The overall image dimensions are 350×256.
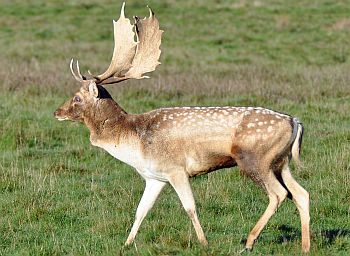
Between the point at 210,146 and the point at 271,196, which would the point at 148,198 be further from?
the point at 271,196

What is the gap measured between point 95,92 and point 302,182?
3279 millimetres

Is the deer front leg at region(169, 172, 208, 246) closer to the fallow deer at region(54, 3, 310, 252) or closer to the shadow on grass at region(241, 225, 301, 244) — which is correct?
the fallow deer at region(54, 3, 310, 252)

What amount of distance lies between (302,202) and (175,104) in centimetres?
837

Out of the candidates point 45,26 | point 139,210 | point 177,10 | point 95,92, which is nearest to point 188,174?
point 139,210

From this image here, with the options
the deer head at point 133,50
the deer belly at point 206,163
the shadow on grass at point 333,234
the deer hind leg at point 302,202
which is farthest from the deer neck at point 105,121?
the shadow on grass at point 333,234

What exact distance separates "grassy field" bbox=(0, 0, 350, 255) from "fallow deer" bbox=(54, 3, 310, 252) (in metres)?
0.41

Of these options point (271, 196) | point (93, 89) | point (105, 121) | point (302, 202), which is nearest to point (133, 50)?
point (93, 89)

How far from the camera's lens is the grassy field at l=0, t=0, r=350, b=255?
302 inches

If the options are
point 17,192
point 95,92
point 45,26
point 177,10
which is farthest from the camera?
point 177,10

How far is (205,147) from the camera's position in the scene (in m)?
6.98

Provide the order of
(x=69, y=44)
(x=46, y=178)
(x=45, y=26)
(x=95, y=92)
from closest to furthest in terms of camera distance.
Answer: (x=95, y=92)
(x=46, y=178)
(x=69, y=44)
(x=45, y=26)

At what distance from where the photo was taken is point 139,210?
7352mm

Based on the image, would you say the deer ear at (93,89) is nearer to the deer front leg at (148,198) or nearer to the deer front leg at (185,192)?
the deer front leg at (148,198)

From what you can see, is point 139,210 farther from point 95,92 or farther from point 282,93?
point 282,93
